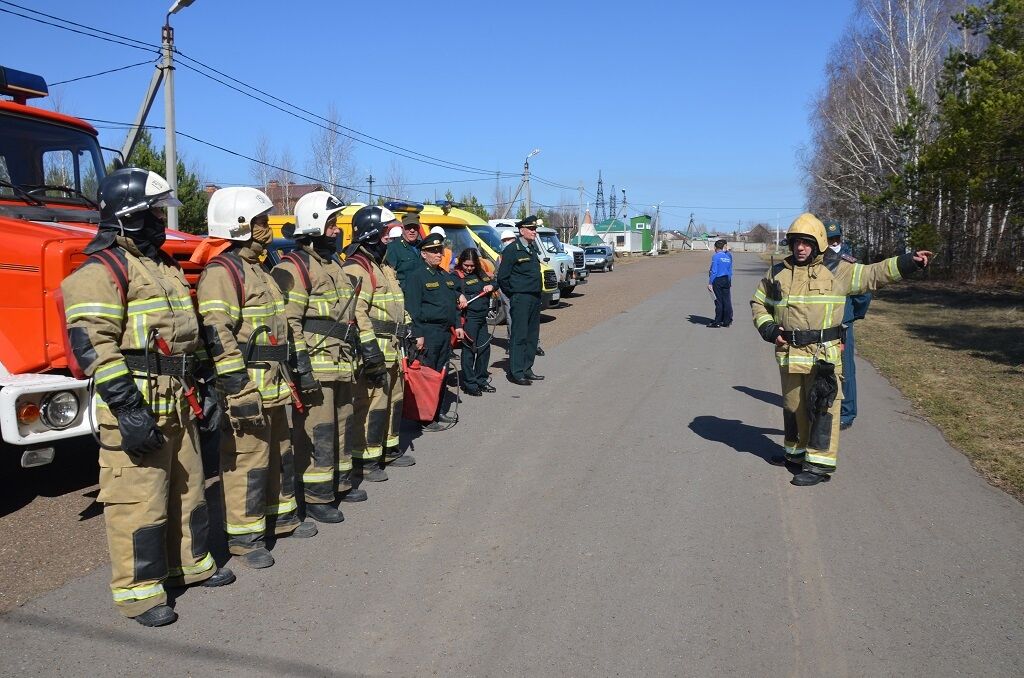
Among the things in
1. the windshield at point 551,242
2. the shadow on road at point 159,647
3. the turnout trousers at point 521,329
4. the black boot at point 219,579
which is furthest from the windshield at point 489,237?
the shadow on road at point 159,647

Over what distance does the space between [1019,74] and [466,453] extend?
55.7 feet

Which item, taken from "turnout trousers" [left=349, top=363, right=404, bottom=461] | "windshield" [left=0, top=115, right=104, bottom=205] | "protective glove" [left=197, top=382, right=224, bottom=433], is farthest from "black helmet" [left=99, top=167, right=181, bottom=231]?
"windshield" [left=0, top=115, right=104, bottom=205]

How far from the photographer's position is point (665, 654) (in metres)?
3.63

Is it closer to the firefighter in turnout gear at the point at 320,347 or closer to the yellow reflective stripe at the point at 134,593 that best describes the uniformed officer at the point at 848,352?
the firefighter in turnout gear at the point at 320,347

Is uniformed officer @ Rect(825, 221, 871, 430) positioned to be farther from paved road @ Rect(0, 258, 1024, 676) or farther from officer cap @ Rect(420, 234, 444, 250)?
officer cap @ Rect(420, 234, 444, 250)

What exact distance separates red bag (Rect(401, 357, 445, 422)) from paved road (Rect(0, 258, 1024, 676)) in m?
0.36

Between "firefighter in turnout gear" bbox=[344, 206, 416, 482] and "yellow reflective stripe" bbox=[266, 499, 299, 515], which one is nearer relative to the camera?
"yellow reflective stripe" bbox=[266, 499, 299, 515]

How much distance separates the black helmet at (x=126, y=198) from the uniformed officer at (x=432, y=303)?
373 cm

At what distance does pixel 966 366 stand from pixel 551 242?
1489cm

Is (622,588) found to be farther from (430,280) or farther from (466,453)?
(430,280)

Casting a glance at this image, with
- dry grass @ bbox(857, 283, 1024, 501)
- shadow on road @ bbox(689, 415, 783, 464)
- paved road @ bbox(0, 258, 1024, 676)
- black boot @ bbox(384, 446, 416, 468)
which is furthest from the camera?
dry grass @ bbox(857, 283, 1024, 501)

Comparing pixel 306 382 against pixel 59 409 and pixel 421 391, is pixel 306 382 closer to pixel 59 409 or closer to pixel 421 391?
pixel 59 409

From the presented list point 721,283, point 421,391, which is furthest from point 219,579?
point 721,283

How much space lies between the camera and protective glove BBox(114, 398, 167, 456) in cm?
370
